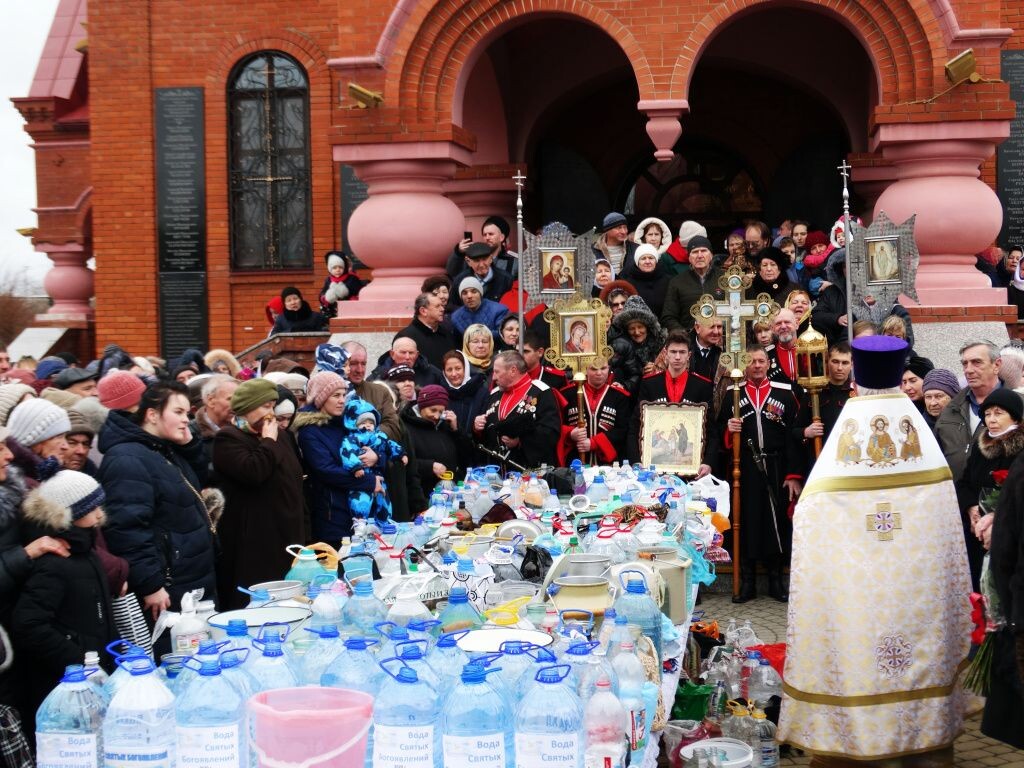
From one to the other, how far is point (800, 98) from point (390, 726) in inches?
559

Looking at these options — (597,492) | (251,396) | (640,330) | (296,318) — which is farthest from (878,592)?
(296,318)

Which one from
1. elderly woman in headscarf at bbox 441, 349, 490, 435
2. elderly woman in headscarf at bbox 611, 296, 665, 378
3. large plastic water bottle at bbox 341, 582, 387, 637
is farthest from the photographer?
elderly woman in headscarf at bbox 611, 296, 665, 378

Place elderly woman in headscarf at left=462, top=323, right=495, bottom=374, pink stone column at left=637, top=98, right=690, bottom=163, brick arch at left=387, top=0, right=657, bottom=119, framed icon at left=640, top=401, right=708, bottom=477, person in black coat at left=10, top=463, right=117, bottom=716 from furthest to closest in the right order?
brick arch at left=387, top=0, right=657, bottom=119, pink stone column at left=637, top=98, right=690, bottom=163, elderly woman in headscarf at left=462, top=323, right=495, bottom=374, framed icon at left=640, top=401, right=708, bottom=477, person in black coat at left=10, top=463, right=117, bottom=716

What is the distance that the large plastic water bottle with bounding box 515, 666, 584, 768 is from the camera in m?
2.98

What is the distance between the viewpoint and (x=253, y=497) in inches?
245

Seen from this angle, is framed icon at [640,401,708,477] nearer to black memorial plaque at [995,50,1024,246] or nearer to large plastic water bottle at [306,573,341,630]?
large plastic water bottle at [306,573,341,630]

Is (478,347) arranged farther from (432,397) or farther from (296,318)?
(296,318)

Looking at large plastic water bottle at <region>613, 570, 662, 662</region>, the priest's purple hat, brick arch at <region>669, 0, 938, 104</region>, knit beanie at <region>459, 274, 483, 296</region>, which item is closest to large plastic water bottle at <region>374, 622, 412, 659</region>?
large plastic water bottle at <region>613, 570, 662, 662</region>

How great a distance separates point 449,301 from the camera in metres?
11.3

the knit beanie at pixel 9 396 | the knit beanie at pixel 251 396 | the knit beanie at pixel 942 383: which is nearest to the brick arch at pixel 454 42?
the knit beanie at pixel 942 383

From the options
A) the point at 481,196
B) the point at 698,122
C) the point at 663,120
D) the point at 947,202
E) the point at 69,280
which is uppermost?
the point at 698,122

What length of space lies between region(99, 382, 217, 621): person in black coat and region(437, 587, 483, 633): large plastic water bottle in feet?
5.53

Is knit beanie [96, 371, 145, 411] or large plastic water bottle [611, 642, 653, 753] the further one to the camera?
knit beanie [96, 371, 145, 411]

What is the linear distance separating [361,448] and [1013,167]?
10127 millimetres
